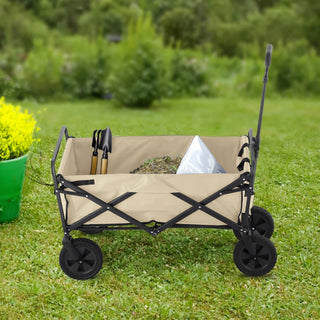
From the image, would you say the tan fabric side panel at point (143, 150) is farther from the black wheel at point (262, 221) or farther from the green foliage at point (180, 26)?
the green foliage at point (180, 26)

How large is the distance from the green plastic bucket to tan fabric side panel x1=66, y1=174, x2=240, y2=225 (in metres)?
0.82

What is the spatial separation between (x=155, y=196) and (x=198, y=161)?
55 cm

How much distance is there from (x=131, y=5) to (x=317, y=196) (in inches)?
771

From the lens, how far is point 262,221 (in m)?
3.32

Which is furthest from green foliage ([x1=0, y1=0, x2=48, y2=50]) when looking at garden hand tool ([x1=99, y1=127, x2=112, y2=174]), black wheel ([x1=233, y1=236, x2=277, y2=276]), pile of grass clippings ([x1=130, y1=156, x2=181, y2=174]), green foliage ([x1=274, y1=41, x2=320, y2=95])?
black wheel ([x1=233, y1=236, x2=277, y2=276])

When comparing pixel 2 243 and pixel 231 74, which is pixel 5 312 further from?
pixel 231 74

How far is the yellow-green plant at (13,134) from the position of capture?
11.3 ft

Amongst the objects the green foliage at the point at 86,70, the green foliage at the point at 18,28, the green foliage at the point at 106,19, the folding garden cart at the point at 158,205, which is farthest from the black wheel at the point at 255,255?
the green foliage at the point at 106,19

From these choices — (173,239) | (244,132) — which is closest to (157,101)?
(244,132)

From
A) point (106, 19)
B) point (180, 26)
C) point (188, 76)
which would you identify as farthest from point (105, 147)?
point (106, 19)

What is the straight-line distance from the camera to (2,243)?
342 cm

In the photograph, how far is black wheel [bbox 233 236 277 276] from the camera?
291 cm

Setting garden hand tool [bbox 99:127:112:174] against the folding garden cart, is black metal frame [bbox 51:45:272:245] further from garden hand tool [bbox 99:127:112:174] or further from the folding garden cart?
garden hand tool [bbox 99:127:112:174]

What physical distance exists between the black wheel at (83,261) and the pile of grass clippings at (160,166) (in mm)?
722
